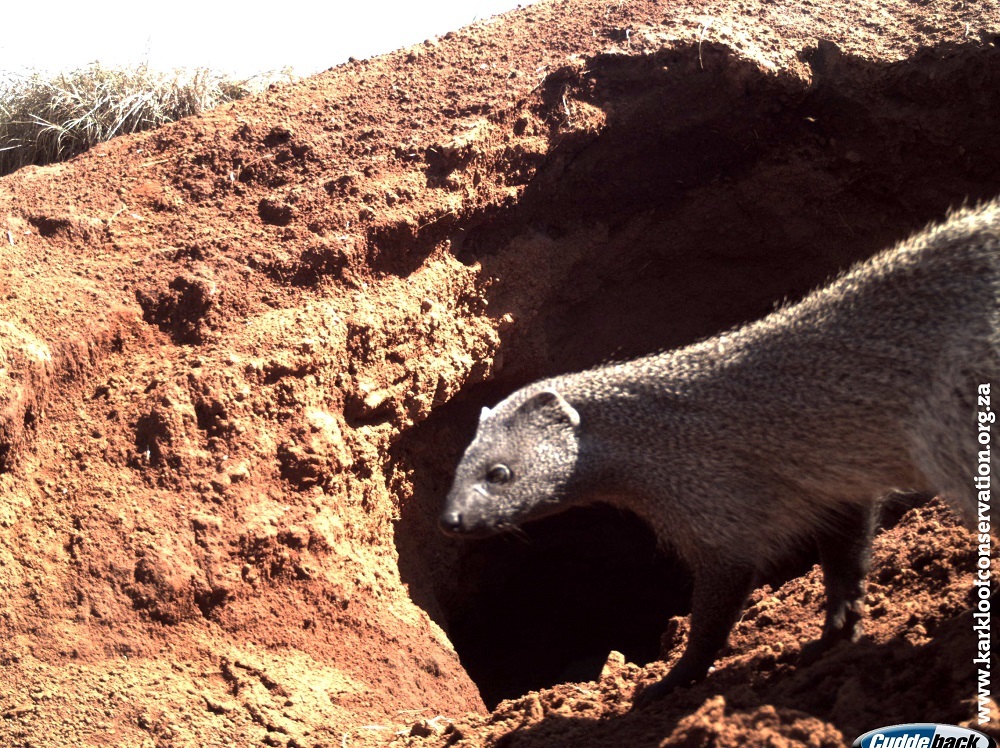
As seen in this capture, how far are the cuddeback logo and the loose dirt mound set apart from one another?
4.6 inches

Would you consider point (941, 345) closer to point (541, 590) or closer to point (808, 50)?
point (808, 50)

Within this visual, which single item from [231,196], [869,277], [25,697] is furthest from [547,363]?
[25,697]

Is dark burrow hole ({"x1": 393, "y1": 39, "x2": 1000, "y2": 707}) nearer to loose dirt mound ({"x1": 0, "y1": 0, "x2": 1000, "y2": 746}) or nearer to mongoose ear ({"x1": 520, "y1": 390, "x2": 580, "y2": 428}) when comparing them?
loose dirt mound ({"x1": 0, "y1": 0, "x2": 1000, "y2": 746})

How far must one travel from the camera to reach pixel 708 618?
4465 mm

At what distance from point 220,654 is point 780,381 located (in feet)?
10.7

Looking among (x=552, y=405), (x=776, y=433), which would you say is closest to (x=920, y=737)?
(x=776, y=433)

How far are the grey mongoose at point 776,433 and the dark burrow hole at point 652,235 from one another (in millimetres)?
1980

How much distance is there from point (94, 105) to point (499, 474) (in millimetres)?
5451

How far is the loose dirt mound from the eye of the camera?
4371mm

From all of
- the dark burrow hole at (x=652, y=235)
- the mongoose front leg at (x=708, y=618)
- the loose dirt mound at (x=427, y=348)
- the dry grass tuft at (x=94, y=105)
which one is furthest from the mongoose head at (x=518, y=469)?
the dry grass tuft at (x=94, y=105)

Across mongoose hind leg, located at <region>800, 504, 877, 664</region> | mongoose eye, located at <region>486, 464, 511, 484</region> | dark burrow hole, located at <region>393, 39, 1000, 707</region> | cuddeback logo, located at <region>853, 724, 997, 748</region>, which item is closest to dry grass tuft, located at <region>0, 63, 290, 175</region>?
dark burrow hole, located at <region>393, 39, 1000, 707</region>

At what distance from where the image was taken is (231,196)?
6.01m

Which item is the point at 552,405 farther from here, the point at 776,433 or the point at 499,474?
the point at 776,433

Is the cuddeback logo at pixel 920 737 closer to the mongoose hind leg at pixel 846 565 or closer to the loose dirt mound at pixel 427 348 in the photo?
the loose dirt mound at pixel 427 348
